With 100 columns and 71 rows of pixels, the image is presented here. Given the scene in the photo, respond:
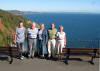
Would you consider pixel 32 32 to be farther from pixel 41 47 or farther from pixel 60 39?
pixel 60 39

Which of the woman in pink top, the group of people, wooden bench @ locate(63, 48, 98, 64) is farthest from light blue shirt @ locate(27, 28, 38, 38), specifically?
wooden bench @ locate(63, 48, 98, 64)

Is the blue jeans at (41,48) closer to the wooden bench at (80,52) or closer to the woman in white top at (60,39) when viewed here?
the woman in white top at (60,39)

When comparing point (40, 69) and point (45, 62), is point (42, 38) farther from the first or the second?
point (40, 69)

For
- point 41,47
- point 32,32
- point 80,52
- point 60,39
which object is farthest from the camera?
point 41,47

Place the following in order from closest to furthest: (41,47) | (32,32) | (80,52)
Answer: (32,32)
(80,52)
(41,47)

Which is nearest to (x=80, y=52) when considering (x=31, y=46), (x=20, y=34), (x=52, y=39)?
(x=52, y=39)

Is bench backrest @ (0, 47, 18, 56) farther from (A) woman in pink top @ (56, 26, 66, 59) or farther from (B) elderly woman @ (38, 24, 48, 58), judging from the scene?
(A) woman in pink top @ (56, 26, 66, 59)

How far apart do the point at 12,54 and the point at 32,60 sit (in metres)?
1.01

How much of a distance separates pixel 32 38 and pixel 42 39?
1.60 feet

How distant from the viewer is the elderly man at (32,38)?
8648 mm

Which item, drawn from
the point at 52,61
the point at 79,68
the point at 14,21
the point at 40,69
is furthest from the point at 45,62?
the point at 14,21

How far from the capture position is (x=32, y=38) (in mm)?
8750

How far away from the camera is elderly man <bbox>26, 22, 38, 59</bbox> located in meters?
8.65

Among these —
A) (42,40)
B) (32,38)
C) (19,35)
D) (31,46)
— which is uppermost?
(19,35)
